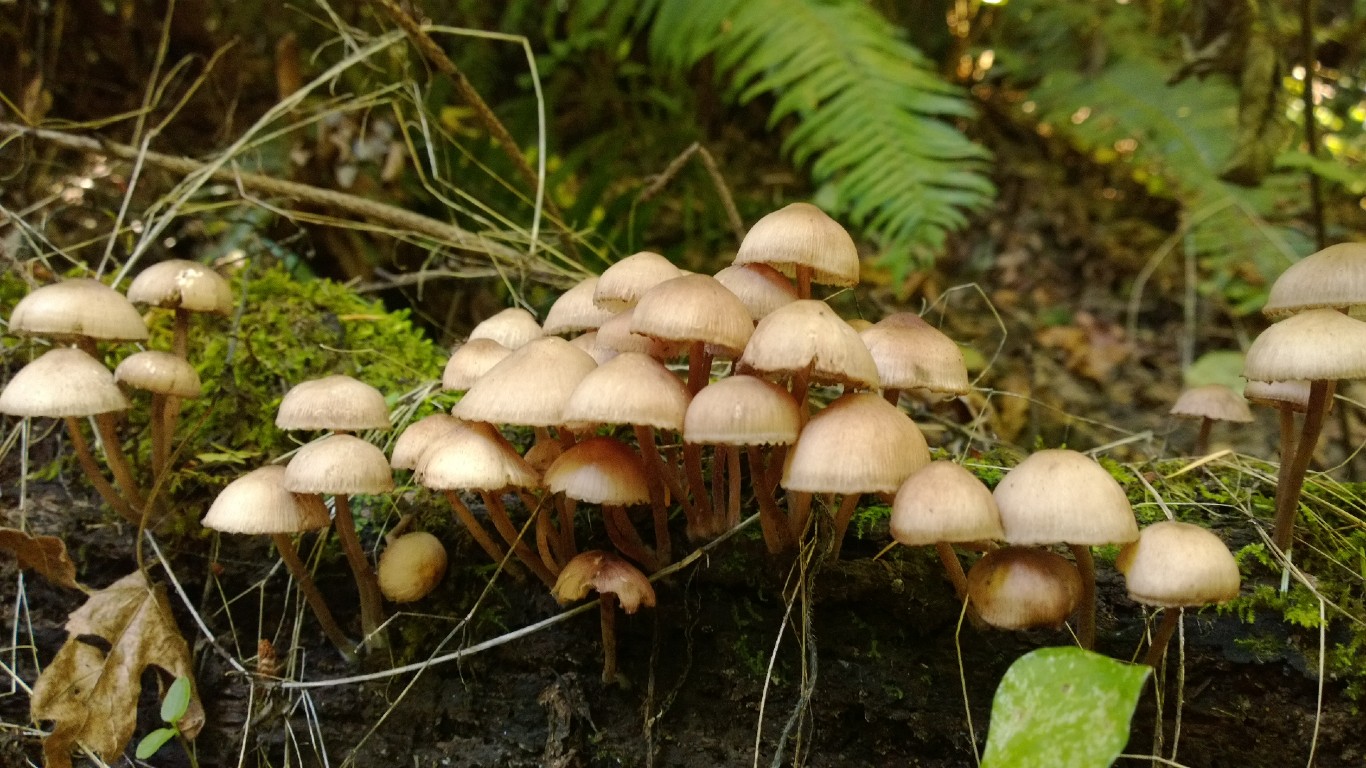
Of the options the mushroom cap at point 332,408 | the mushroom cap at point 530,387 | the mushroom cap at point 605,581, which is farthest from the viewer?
the mushroom cap at point 332,408

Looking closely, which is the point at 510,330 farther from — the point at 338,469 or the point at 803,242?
the point at 803,242

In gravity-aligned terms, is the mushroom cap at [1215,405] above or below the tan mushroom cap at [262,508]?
above

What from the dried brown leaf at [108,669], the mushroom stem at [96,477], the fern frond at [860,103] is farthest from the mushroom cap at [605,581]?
the fern frond at [860,103]

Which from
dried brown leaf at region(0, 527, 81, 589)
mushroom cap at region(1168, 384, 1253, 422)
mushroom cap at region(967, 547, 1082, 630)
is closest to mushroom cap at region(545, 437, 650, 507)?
mushroom cap at region(967, 547, 1082, 630)

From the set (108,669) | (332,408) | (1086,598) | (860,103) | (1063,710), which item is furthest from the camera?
(860,103)

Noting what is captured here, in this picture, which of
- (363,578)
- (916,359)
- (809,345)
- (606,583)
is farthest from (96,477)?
(916,359)

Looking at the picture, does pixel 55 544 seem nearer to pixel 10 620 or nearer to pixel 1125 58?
pixel 10 620

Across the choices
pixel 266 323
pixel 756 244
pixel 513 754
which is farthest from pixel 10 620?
pixel 756 244

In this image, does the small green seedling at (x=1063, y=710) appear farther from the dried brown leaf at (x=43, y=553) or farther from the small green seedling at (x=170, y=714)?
the dried brown leaf at (x=43, y=553)
